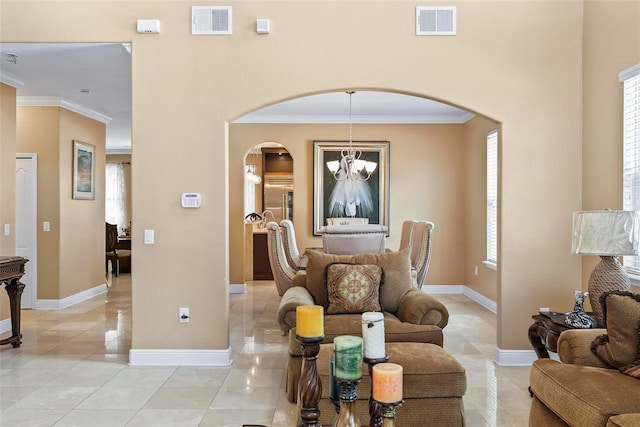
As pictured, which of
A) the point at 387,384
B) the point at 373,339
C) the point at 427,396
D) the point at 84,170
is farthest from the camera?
the point at 84,170

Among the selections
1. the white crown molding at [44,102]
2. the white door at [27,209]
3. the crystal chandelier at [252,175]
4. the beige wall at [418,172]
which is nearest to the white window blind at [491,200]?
the beige wall at [418,172]

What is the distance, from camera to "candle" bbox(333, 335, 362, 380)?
1.31 m

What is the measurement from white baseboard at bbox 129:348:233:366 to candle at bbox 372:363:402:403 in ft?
9.90

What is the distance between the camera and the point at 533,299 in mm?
3998

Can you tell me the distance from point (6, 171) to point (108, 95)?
1.56m

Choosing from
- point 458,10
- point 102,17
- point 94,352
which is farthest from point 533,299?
point 102,17

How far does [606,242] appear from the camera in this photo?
9.59 feet

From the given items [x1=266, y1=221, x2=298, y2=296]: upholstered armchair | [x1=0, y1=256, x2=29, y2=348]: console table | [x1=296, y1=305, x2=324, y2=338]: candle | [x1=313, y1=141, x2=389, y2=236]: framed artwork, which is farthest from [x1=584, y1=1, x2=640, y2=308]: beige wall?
[x1=0, y1=256, x2=29, y2=348]: console table

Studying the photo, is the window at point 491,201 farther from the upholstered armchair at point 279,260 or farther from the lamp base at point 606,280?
the lamp base at point 606,280

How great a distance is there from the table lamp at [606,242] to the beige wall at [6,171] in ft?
18.4

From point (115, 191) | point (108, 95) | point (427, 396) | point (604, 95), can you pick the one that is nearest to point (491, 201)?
point (604, 95)

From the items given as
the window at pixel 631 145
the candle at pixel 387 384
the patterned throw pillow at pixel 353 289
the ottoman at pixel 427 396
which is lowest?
the ottoman at pixel 427 396

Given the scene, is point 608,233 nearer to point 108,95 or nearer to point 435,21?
point 435,21

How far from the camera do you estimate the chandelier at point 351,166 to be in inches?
281
